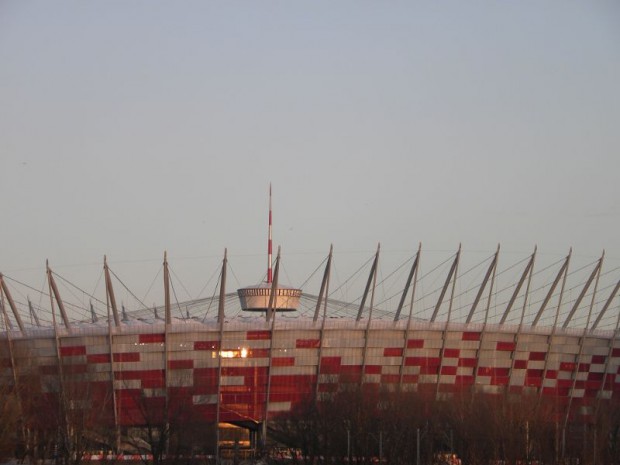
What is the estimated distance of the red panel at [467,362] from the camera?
273 feet

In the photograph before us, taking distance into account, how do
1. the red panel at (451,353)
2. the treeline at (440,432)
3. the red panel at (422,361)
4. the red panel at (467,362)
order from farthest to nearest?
1. the red panel at (467,362)
2. the red panel at (451,353)
3. the red panel at (422,361)
4. the treeline at (440,432)

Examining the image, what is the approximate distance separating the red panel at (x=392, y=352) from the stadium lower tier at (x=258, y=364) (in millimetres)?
42

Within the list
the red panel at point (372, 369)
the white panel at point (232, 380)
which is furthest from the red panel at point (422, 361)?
the white panel at point (232, 380)

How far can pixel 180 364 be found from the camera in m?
78.9

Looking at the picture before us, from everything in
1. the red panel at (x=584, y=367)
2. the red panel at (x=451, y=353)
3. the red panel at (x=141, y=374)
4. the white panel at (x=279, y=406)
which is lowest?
the white panel at (x=279, y=406)

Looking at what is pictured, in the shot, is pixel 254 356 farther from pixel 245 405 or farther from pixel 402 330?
pixel 402 330

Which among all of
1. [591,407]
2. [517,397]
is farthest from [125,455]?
[591,407]

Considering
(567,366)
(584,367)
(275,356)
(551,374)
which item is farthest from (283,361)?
(584,367)

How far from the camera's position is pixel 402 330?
81.4 meters

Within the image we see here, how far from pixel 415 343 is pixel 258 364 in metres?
11.1

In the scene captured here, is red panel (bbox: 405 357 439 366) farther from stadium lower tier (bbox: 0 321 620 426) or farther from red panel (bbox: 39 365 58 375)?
red panel (bbox: 39 365 58 375)

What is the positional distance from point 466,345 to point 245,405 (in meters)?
16.2

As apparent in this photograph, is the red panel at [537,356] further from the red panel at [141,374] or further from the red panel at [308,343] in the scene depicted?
the red panel at [141,374]

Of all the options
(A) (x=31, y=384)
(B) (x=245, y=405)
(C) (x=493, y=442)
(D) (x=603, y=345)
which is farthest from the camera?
(D) (x=603, y=345)
